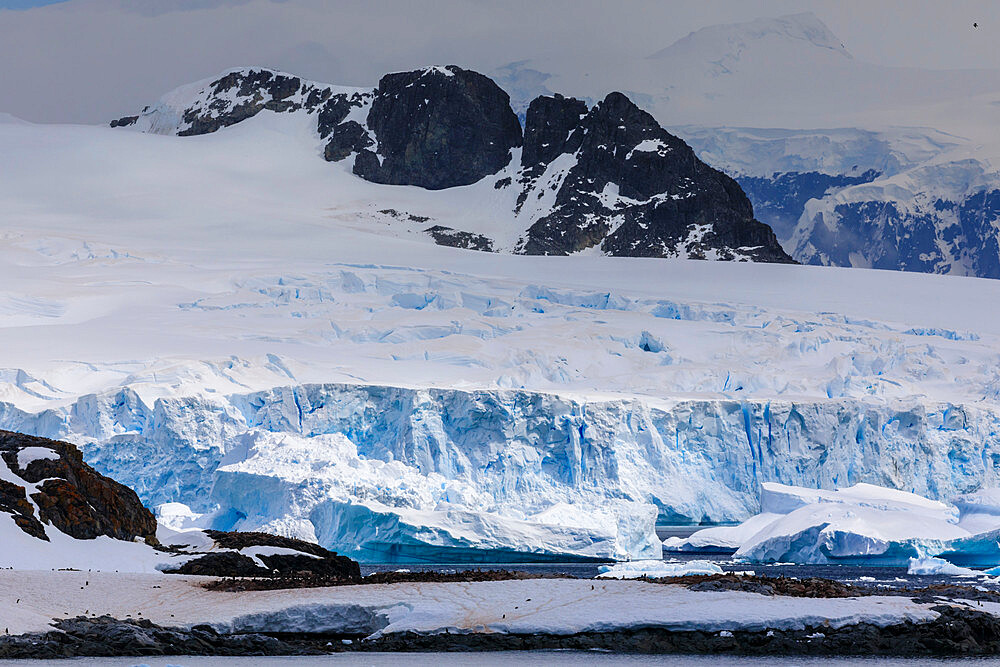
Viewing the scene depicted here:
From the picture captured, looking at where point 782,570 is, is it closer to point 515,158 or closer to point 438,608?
point 438,608

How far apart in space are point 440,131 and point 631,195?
20.4 m

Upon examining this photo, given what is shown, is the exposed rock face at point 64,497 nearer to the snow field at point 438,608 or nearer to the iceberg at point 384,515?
the snow field at point 438,608

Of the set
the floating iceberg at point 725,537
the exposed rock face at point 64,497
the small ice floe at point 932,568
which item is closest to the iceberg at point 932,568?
the small ice floe at point 932,568

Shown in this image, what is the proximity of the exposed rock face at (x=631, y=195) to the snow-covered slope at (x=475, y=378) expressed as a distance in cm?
2898

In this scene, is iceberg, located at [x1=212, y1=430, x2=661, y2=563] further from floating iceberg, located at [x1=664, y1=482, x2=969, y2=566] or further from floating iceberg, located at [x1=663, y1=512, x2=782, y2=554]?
floating iceberg, located at [x1=664, y1=482, x2=969, y2=566]

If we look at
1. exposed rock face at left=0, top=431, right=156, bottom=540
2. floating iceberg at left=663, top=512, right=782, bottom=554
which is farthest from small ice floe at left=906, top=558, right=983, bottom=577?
exposed rock face at left=0, top=431, right=156, bottom=540

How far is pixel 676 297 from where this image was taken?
6525 centimetres

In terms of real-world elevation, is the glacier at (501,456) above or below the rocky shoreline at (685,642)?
below

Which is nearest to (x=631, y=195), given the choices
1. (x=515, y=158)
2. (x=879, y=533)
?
(x=515, y=158)

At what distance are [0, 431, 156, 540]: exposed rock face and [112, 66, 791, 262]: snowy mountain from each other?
83.0 meters

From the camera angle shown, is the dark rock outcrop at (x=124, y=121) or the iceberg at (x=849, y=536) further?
the dark rock outcrop at (x=124, y=121)

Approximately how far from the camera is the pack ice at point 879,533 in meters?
30.0

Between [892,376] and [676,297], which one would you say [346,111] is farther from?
[892,376]

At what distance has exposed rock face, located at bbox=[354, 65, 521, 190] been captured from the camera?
399 ft
